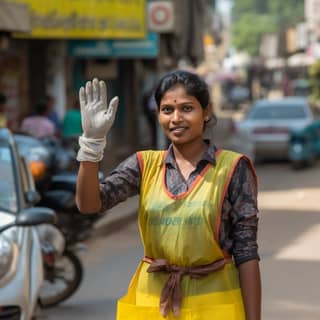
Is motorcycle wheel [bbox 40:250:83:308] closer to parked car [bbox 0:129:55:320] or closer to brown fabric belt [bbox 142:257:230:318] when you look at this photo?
parked car [bbox 0:129:55:320]

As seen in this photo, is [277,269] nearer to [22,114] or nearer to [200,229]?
[200,229]

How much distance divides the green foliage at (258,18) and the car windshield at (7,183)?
11866cm

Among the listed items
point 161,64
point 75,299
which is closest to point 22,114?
point 161,64

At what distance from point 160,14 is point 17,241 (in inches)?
595

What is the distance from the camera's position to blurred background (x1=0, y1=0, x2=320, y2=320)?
10.3m

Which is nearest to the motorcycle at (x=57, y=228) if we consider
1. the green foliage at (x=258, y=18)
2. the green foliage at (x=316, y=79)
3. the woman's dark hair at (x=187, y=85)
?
the woman's dark hair at (x=187, y=85)

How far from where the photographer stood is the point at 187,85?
155 inches

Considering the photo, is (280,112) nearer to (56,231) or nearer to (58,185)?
(58,185)

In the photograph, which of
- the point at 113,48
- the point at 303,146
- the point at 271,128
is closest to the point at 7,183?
the point at 113,48

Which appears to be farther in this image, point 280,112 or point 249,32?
point 249,32

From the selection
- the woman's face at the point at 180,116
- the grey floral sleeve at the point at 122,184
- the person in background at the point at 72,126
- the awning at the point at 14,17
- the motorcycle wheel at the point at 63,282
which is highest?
the awning at the point at 14,17

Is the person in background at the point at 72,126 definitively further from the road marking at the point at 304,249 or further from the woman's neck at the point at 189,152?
the woman's neck at the point at 189,152

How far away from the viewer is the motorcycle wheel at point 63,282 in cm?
887

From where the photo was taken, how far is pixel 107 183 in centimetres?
397
